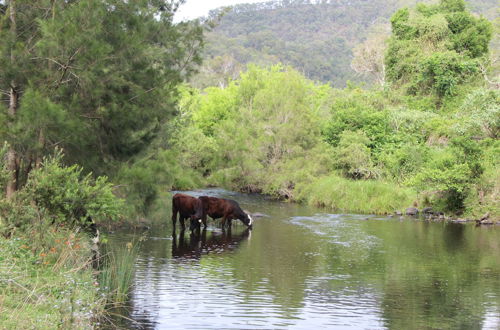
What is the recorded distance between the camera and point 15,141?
41.6ft

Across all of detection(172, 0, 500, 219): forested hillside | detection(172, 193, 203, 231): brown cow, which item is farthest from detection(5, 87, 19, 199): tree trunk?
detection(172, 0, 500, 219): forested hillside

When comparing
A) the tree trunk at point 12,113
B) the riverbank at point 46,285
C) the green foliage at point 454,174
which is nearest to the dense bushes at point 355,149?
the green foliage at point 454,174

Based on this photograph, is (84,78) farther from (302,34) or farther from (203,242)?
(302,34)

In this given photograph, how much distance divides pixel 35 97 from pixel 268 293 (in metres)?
6.13

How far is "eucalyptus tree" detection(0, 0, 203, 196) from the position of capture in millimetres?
12672

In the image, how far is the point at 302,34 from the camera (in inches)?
6801

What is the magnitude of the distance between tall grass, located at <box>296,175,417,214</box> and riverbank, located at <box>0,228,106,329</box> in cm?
2127

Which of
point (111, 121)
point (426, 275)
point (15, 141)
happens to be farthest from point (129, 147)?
point (426, 275)

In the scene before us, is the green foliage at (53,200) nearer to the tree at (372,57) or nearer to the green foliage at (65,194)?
the green foliage at (65,194)

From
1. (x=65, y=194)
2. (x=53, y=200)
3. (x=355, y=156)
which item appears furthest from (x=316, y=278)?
(x=355, y=156)

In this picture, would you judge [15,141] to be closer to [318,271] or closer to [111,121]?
[111,121]

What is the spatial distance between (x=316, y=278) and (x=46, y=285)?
792 centimetres

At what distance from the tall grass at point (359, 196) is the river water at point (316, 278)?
5.95m

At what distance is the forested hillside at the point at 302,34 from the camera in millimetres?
116938
